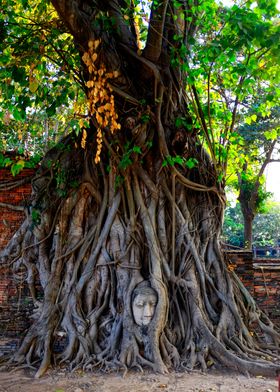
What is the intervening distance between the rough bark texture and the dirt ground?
0.17m

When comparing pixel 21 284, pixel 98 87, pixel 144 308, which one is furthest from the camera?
pixel 21 284

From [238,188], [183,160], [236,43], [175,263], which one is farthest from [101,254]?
[238,188]

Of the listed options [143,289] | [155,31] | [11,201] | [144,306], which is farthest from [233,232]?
[155,31]

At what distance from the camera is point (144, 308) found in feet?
13.8

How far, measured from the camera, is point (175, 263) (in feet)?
15.6

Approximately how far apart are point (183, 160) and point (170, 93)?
2.63 ft

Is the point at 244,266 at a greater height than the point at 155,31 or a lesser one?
lesser

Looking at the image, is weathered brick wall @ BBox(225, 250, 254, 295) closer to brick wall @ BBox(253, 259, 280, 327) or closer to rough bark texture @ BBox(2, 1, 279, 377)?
brick wall @ BBox(253, 259, 280, 327)

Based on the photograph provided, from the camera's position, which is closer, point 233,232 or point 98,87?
point 98,87

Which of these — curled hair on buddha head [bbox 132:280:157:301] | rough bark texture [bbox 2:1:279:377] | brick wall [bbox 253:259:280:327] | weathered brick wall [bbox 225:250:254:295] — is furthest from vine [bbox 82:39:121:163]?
brick wall [bbox 253:259:280:327]

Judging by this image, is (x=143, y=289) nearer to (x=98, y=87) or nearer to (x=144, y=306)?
(x=144, y=306)

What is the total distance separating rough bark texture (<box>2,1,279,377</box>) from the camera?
4.16 metres

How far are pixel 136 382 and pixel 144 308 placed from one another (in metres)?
0.79

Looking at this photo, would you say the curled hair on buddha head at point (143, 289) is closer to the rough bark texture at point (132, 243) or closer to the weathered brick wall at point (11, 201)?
the rough bark texture at point (132, 243)
